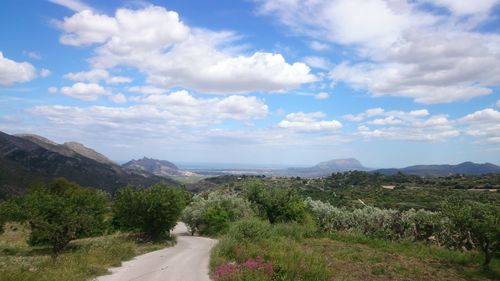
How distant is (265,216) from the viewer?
39469 mm

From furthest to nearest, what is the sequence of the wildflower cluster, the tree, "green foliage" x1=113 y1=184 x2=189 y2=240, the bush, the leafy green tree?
"green foliage" x1=113 y1=184 x2=189 y2=240 < the tree < the bush < the leafy green tree < the wildflower cluster

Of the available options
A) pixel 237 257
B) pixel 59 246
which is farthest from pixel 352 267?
pixel 59 246

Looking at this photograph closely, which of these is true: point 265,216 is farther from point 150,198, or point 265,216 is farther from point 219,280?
point 219,280

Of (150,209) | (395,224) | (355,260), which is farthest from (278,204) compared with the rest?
(355,260)

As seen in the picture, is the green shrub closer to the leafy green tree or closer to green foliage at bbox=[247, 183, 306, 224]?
green foliage at bbox=[247, 183, 306, 224]

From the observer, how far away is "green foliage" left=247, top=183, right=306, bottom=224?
3769 cm

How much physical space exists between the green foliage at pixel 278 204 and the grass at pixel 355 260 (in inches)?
458

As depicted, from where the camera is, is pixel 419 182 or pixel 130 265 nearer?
pixel 130 265

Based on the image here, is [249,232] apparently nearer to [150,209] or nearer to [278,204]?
[150,209]

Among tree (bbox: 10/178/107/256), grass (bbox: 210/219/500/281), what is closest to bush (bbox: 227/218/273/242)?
grass (bbox: 210/219/500/281)

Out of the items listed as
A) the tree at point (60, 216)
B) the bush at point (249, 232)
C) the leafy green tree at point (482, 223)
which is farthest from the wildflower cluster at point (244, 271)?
the tree at point (60, 216)

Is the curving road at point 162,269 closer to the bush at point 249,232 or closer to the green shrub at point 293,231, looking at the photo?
the bush at point 249,232

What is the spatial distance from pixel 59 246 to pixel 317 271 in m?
21.8

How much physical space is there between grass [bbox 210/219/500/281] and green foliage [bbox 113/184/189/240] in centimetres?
1027
